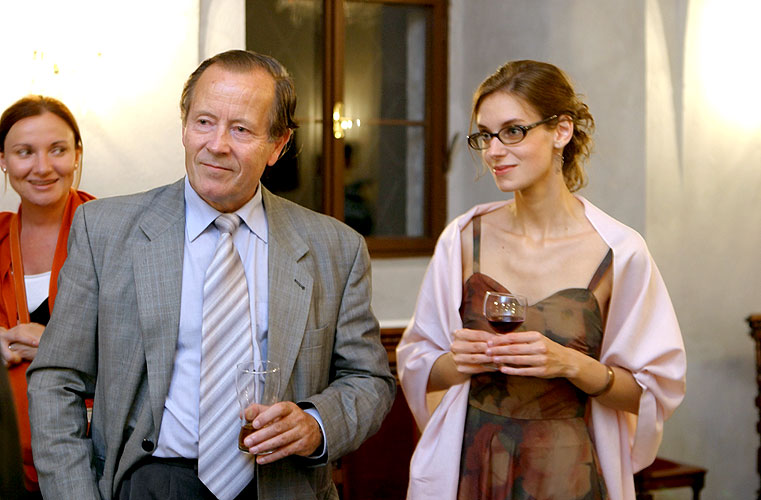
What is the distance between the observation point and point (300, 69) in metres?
5.98

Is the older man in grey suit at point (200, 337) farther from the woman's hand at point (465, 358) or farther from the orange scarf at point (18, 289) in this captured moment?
the orange scarf at point (18, 289)

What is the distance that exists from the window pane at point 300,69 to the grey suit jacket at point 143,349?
3.62 metres

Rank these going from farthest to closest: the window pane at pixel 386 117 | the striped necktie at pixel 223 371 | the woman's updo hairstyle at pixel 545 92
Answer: the window pane at pixel 386 117
the woman's updo hairstyle at pixel 545 92
the striped necktie at pixel 223 371

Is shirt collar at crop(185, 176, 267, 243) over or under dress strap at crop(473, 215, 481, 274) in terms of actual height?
over

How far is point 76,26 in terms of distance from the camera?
13.7 ft

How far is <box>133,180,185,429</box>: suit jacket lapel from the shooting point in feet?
6.88

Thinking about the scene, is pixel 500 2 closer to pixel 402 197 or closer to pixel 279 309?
pixel 402 197

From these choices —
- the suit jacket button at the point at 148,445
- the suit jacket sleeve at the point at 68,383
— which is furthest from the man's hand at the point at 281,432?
the suit jacket sleeve at the point at 68,383

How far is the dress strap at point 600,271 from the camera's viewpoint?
8.45 ft

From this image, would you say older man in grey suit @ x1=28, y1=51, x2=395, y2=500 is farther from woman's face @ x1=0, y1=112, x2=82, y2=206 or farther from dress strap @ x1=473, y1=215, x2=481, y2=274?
woman's face @ x1=0, y1=112, x2=82, y2=206

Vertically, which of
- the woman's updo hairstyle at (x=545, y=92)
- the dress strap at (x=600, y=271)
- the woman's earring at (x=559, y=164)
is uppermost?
the woman's updo hairstyle at (x=545, y=92)

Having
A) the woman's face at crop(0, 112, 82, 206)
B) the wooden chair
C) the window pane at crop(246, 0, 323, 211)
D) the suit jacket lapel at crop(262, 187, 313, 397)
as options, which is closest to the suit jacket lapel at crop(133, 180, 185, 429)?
the suit jacket lapel at crop(262, 187, 313, 397)

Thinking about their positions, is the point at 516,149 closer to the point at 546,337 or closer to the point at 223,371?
the point at 546,337

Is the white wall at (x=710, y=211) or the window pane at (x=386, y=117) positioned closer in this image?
the white wall at (x=710, y=211)
